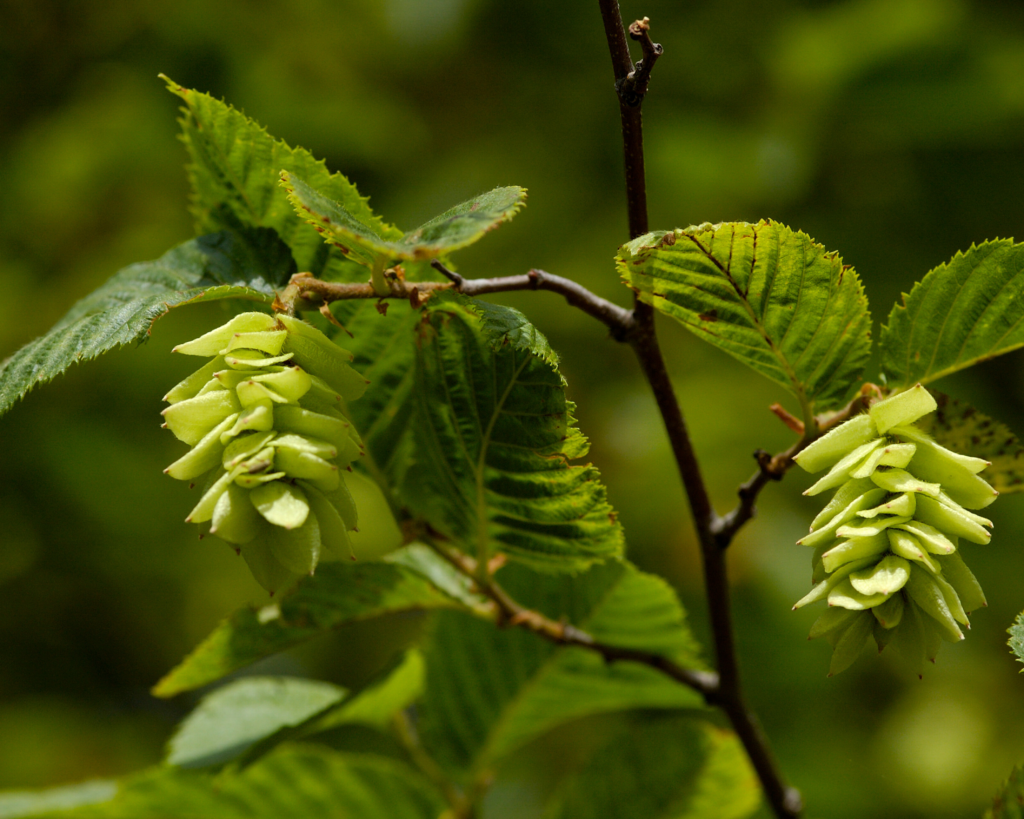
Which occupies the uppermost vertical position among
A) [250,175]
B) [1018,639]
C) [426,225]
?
[250,175]

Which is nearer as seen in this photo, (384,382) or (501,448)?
(501,448)

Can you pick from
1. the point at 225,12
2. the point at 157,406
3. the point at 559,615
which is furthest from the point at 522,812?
the point at 225,12

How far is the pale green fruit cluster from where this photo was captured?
0.72 m

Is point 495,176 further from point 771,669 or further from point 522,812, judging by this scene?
point 522,812

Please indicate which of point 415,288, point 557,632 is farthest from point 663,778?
point 415,288

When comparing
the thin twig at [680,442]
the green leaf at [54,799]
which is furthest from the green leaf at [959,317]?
the green leaf at [54,799]

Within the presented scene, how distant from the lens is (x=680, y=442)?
98cm

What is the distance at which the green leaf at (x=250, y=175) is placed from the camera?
96cm

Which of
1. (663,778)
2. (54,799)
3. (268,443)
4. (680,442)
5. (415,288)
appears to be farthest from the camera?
(54,799)

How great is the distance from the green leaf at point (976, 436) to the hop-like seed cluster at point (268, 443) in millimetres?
551

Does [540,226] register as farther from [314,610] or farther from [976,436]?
[976,436]

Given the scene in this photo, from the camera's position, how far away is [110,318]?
85cm

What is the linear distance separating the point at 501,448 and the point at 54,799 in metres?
1.06

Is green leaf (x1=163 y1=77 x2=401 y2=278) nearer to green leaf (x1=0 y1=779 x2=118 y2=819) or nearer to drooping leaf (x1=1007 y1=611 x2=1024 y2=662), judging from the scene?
drooping leaf (x1=1007 y1=611 x2=1024 y2=662)
